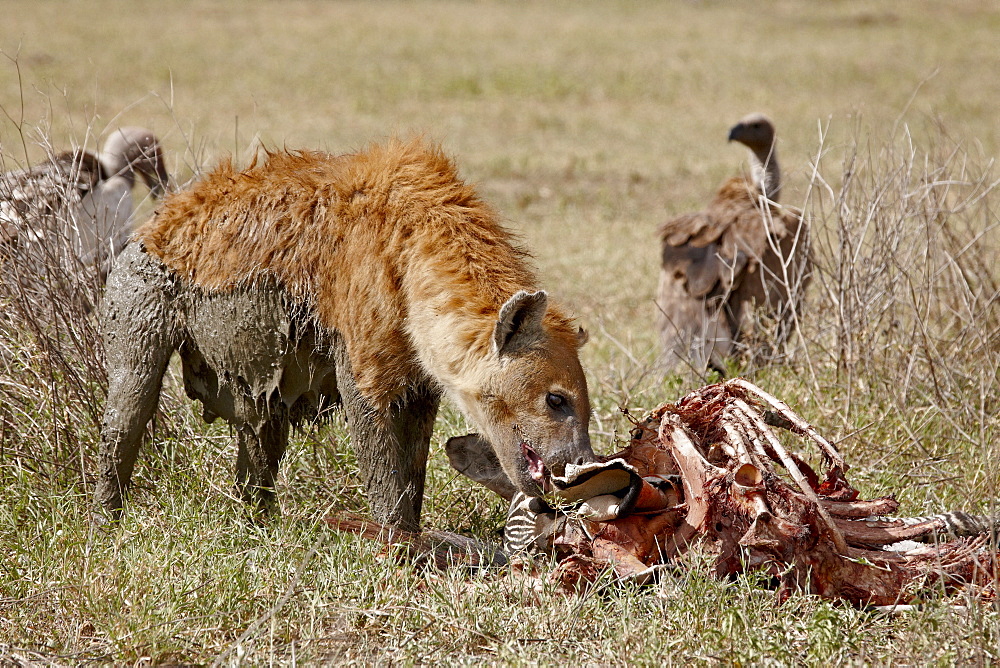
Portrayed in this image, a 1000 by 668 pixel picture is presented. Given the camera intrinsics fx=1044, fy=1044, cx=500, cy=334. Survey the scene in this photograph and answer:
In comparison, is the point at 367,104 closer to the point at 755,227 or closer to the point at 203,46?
the point at 203,46

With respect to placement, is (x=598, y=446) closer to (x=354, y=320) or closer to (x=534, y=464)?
(x=534, y=464)

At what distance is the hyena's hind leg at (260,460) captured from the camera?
13.3ft

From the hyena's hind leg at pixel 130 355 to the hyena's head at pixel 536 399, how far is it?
1331mm

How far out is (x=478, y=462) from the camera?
3.73 m

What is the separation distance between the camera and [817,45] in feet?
71.4

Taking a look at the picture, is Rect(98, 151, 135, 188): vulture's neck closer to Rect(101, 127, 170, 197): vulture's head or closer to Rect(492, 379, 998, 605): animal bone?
Rect(101, 127, 170, 197): vulture's head

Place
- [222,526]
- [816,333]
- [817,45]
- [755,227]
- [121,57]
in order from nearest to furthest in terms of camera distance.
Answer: [222,526] → [816,333] → [755,227] → [121,57] → [817,45]

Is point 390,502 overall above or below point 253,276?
below

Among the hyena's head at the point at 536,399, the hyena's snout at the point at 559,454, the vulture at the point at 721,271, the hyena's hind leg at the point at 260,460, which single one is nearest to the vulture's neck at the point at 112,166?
the hyena's hind leg at the point at 260,460

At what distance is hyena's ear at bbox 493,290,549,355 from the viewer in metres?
3.14

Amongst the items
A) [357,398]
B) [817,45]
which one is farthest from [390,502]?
[817,45]

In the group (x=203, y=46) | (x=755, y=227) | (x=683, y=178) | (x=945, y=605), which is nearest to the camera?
(x=945, y=605)

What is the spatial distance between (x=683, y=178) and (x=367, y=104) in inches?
241

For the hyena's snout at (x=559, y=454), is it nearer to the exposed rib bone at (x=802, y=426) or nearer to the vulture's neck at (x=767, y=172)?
the exposed rib bone at (x=802, y=426)
